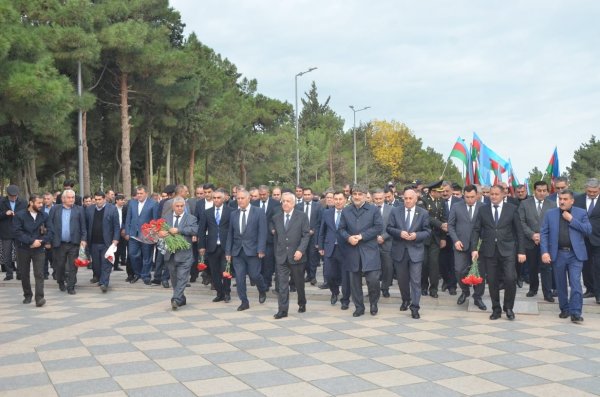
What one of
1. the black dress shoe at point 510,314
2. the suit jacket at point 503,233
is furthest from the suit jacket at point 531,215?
the black dress shoe at point 510,314

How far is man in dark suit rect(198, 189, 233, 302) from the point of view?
10.8 m

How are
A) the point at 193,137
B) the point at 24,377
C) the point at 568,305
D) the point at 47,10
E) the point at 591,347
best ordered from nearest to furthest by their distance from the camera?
1. the point at 24,377
2. the point at 591,347
3. the point at 568,305
4. the point at 47,10
5. the point at 193,137

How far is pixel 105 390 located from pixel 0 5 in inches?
616

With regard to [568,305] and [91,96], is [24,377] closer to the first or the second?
[568,305]

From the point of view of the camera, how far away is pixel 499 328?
8.20 meters

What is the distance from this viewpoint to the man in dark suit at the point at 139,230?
40.9 ft

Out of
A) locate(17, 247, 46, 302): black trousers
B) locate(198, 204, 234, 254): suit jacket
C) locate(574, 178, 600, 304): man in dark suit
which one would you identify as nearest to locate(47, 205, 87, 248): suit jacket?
locate(17, 247, 46, 302): black trousers

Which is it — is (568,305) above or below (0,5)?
below

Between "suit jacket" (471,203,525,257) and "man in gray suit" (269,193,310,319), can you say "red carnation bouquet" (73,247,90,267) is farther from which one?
"suit jacket" (471,203,525,257)

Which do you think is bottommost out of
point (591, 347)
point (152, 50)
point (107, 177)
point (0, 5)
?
point (591, 347)

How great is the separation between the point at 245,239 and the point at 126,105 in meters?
22.9

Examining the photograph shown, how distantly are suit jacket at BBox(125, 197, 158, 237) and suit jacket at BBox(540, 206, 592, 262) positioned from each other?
7.60m

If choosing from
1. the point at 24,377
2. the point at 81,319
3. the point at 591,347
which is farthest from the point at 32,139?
the point at 591,347

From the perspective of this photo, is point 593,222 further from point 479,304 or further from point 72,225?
point 72,225
